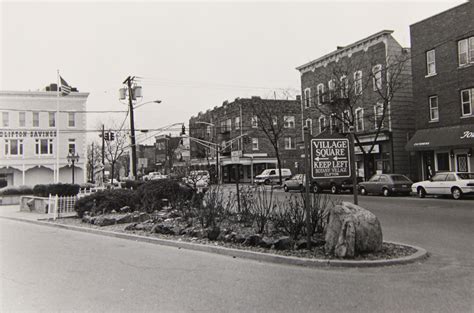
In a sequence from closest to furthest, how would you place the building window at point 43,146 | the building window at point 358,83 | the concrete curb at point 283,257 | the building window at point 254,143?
the concrete curb at point 283,257 → the building window at point 358,83 → the building window at point 43,146 → the building window at point 254,143

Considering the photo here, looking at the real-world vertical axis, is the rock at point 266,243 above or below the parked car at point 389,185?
below

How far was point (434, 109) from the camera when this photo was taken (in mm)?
29969

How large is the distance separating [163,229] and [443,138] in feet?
73.0

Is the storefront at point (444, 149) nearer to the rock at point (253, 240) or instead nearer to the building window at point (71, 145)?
the rock at point (253, 240)

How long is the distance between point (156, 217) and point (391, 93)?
21.8 metres

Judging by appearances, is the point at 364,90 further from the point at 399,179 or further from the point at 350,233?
the point at 350,233

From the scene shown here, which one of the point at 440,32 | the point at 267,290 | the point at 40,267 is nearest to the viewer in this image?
the point at 267,290

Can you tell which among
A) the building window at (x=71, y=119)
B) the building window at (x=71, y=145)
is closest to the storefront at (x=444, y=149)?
the building window at (x=71, y=145)

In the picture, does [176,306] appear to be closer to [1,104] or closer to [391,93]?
[391,93]

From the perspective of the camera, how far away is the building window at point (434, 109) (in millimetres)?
29734

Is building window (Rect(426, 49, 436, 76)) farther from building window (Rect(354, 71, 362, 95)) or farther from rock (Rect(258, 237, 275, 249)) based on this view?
rock (Rect(258, 237, 275, 249))

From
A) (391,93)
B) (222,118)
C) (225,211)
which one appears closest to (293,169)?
(222,118)

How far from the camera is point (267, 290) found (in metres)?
6.59

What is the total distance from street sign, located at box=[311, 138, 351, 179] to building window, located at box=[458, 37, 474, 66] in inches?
861
